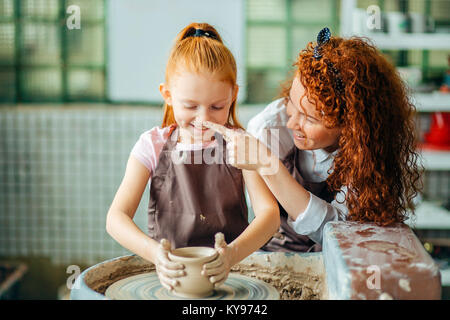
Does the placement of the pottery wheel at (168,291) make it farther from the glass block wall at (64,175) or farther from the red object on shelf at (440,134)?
the red object on shelf at (440,134)

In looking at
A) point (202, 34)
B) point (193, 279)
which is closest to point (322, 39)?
point (202, 34)

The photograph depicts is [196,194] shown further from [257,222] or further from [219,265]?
[219,265]

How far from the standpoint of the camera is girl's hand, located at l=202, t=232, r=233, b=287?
1.08m

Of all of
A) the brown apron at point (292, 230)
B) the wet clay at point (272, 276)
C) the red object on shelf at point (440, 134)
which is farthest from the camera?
the red object on shelf at point (440, 134)

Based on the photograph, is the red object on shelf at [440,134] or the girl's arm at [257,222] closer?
the girl's arm at [257,222]

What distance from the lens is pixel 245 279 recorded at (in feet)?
4.25

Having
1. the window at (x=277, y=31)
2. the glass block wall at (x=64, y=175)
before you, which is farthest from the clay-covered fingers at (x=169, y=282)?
the window at (x=277, y=31)

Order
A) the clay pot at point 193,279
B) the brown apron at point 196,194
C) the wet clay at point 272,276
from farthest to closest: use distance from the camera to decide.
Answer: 1. the brown apron at point 196,194
2. the wet clay at point 272,276
3. the clay pot at point 193,279

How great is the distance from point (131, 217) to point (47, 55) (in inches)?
101

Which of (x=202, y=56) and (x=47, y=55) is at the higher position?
(x=47, y=55)

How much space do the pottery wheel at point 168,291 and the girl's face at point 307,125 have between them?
0.44m

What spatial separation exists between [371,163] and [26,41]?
9.61 feet

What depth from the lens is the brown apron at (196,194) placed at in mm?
1414

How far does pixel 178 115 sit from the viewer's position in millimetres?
1304
